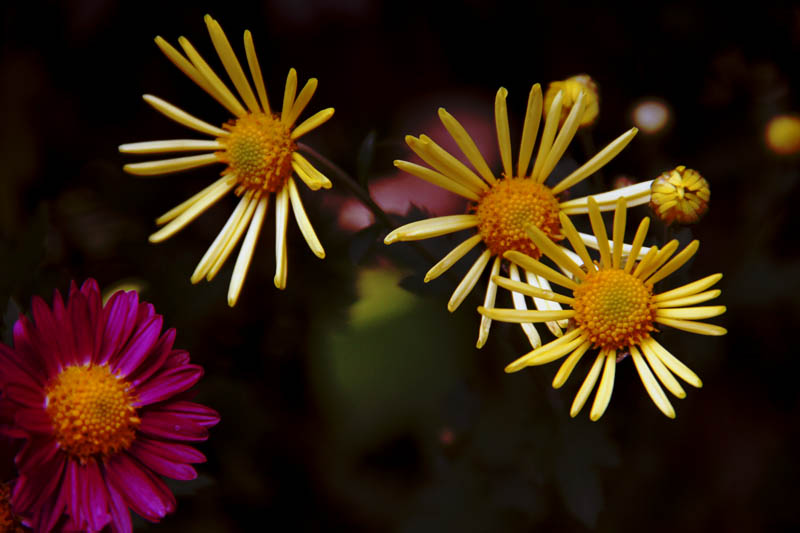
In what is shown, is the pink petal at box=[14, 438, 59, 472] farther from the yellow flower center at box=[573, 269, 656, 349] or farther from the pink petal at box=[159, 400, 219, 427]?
the yellow flower center at box=[573, 269, 656, 349]

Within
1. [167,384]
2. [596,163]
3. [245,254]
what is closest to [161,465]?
[167,384]

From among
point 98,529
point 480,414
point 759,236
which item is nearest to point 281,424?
point 480,414

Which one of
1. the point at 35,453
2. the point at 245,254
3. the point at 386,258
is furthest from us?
the point at 386,258

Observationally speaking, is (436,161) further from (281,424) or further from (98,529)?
(281,424)

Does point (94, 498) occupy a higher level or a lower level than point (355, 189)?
lower

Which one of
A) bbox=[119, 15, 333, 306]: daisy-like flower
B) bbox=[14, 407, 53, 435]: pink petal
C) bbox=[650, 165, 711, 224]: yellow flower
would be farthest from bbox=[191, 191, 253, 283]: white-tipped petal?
bbox=[650, 165, 711, 224]: yellow flower

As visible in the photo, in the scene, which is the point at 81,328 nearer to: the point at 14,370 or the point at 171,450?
the point at 14,370
